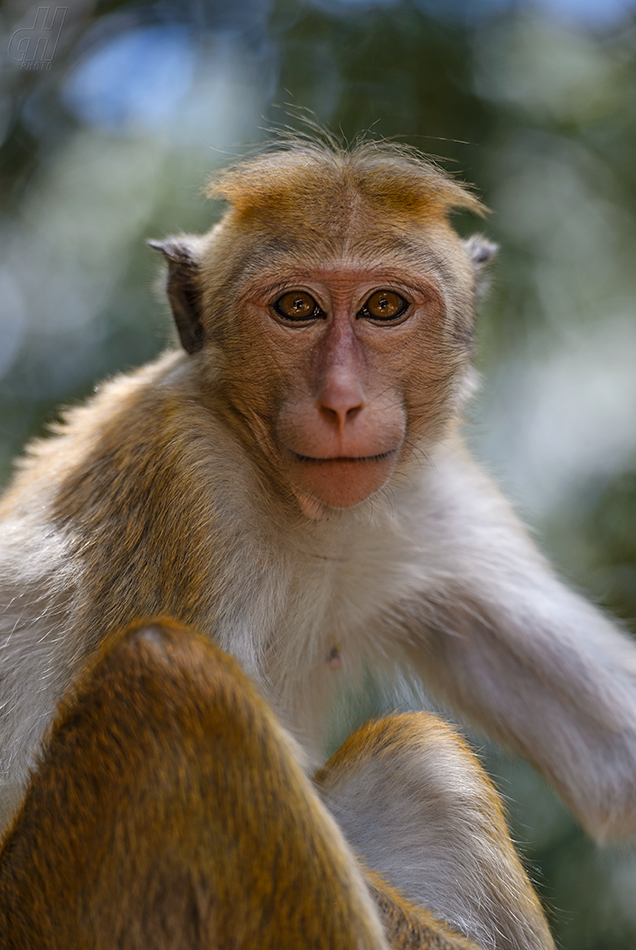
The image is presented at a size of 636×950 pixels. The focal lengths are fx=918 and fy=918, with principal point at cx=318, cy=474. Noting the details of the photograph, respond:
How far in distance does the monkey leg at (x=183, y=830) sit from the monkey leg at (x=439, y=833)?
92 cm

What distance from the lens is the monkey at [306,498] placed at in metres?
3.52

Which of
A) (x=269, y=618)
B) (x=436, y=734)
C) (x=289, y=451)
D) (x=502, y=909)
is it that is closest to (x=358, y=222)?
(x=289, y=451)

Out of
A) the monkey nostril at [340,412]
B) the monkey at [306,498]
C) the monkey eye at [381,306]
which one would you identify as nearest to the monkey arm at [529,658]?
the monkey at [306,498]

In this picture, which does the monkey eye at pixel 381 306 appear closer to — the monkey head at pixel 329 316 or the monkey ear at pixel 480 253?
the monkey head at pixel 329 316

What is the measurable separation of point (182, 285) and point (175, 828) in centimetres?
245

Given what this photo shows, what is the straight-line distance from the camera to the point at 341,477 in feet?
11.6

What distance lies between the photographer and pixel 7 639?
3.82 m

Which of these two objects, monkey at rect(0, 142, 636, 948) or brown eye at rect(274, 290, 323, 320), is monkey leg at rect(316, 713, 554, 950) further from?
brown eye at rect(274, 290, 323, 320)

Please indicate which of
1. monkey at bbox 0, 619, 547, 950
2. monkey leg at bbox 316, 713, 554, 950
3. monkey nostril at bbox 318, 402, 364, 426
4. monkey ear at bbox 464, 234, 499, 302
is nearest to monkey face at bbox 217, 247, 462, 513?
monkey nostril at bbox 318, 402, 364, 426

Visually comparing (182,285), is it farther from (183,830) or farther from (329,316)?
(183,830)

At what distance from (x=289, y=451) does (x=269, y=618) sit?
69 centimetres

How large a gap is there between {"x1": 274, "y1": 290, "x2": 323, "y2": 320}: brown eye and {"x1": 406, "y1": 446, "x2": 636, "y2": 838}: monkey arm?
4.26ft

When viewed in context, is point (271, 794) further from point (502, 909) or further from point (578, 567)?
point (578, 567)

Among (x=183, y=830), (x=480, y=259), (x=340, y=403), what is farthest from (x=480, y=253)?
(x=183, y=830)
